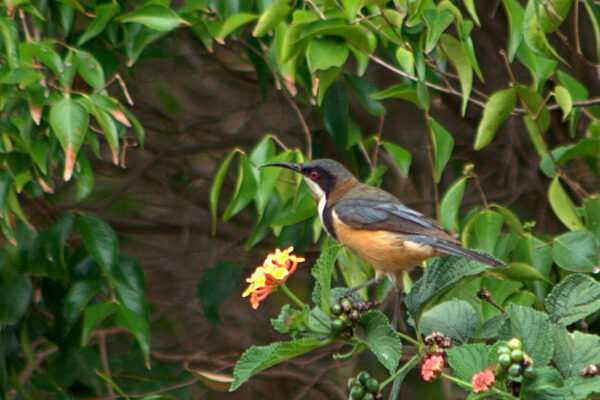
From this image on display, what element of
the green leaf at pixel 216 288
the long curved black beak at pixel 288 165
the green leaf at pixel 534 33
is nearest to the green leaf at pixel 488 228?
the green leaf at pixel 534 33

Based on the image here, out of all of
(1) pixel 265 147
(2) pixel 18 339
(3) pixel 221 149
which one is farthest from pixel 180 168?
(1) pixel 265 147

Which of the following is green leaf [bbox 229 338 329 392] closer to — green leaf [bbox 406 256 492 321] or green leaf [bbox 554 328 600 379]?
green leaf [bbox 406 256 492 321]

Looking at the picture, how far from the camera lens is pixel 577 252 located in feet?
9.66

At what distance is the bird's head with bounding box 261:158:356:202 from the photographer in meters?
3.44

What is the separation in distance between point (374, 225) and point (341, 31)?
72 cm

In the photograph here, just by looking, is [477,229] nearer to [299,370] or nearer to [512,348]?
[512,348]

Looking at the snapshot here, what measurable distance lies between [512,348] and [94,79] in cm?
212

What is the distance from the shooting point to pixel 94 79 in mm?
3246

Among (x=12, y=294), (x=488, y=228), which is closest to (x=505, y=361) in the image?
(x=488, y=228)

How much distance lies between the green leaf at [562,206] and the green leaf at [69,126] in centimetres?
160

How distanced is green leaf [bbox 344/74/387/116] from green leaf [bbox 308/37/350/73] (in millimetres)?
762

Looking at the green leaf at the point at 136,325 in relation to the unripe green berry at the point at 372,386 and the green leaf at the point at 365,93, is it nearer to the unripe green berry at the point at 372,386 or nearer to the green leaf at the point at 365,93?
the green leaf at the point at 365,93

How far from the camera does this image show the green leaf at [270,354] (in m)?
1.70

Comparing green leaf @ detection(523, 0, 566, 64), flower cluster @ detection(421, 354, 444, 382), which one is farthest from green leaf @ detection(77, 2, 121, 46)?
flower cluster @ detection(421, 354, 444, 382)
